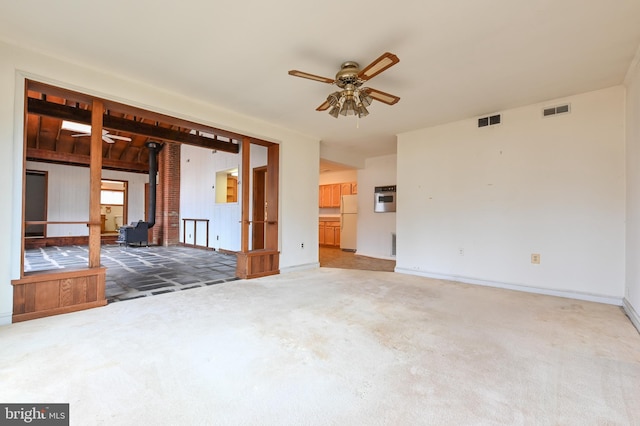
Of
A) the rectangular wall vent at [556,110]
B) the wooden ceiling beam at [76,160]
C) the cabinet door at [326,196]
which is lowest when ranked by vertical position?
the cabinet door at [326,196]

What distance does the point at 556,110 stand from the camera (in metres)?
3.63

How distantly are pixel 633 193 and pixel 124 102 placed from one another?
570 cm

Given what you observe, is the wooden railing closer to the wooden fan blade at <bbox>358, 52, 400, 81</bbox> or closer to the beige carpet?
the beige carpet

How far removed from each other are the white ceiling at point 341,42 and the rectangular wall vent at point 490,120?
423mm

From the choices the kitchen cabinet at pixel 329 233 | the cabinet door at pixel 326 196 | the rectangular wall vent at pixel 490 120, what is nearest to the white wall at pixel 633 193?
the rectangular wall vent at pixel 490 120

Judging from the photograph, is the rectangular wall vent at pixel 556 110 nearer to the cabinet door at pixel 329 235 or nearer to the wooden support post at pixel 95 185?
the wooden support post at pixel 95 185

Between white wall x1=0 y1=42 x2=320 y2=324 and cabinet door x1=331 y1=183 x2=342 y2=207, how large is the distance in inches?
122

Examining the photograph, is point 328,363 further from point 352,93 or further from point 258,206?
point 258,206

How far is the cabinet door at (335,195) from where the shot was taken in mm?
8383

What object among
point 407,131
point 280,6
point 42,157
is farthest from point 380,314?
point 42,157

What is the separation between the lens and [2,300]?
8.14 feet

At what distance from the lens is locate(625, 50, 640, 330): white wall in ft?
8.76

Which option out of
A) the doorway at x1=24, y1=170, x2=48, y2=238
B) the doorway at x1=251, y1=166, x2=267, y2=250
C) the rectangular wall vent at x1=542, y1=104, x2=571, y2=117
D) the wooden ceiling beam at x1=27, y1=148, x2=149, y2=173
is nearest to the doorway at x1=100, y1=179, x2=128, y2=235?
the doorway at x1=24, y1=170, x2=48, y2=238

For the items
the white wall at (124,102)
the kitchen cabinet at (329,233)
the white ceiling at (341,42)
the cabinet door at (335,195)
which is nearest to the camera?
the white ceiling at (341,42)
